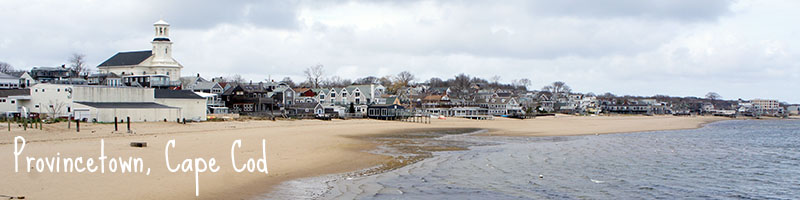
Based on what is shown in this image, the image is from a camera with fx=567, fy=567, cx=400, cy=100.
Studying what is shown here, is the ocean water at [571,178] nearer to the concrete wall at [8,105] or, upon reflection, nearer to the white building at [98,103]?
the white building at [98,103]

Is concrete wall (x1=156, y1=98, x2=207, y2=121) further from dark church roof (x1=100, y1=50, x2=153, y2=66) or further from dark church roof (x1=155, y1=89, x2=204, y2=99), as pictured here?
dark church roof (x1=100, y1=50, x2=153, y2=66)

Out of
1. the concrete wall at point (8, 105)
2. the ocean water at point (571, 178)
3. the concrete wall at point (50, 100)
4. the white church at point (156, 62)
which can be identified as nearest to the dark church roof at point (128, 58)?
the white church at point (156, 62)

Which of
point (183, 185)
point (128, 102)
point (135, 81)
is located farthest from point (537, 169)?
point (135, 81)

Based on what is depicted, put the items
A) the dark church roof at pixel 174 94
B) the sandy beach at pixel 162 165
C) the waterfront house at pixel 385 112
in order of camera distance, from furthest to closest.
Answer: the waterfront house at pixel 385 112 → the dark church roof at pixel 174 94 → the sandy beach at pixel 162 165

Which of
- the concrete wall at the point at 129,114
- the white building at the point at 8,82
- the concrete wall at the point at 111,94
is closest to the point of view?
the concrete wall at the point at 129,114

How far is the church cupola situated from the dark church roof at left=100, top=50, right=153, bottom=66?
2.03 meters

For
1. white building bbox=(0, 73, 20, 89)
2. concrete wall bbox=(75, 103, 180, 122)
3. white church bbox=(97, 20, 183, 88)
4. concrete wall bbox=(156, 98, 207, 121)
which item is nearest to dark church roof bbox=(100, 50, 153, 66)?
white church bbox=(97, 20, 183, 88)

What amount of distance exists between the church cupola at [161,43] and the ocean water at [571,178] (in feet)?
234

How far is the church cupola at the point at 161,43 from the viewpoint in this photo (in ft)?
291

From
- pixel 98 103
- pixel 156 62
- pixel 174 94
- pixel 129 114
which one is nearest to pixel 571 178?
pixel 129 114

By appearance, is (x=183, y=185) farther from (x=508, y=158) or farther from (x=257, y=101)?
(x=257, y=101)

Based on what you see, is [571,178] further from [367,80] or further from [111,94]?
[367,80]

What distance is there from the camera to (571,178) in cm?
2097

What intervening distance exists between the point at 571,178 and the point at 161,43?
8136 cm
